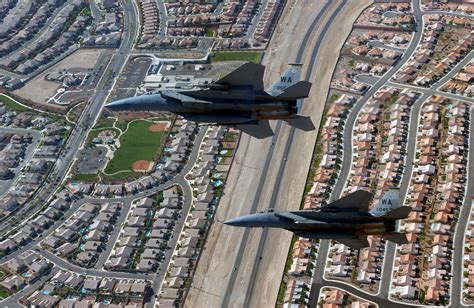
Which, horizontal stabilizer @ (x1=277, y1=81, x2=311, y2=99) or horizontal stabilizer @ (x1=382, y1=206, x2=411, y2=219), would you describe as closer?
horizontal stabilizer @ (x1=277, y1=81, x2=311, y2=99)

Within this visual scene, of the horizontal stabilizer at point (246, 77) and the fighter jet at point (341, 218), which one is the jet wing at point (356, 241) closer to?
the fighter jet at point (341, 218)

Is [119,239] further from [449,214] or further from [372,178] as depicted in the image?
[449,214]

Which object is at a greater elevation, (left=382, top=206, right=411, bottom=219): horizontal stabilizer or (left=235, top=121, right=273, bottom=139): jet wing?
(left=235, top=121, right=273, bottom=139): jet wing

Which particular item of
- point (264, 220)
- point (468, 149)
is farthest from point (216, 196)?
point (468, 149)

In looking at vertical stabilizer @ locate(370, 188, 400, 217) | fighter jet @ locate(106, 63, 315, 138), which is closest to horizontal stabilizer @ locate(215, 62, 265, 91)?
fighter jet @ locate(106, 63, 315, 138)

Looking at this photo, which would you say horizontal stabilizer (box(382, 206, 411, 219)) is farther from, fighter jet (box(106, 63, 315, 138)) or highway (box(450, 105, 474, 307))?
highway (box(450, 105, 474, 307))

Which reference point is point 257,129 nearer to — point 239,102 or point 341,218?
point 239,102

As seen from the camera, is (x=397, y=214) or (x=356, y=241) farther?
(x=356, y=241)

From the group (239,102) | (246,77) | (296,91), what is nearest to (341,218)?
(296,91)
